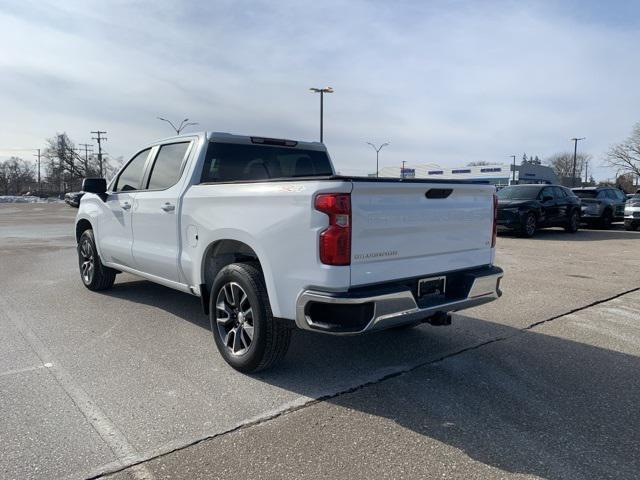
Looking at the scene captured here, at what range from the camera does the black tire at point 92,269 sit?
6.64 m

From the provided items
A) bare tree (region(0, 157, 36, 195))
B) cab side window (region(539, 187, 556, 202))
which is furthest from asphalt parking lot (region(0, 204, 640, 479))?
bare tree (region(0, 157, 36, 195))

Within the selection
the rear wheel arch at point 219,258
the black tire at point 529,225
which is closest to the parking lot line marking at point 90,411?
the rear wheel arch at point 219,258

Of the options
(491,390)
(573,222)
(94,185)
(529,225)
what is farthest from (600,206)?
(94,185)

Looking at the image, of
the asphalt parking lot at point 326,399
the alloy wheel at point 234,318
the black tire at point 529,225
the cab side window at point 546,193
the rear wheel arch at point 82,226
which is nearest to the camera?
the asphalt parking lot at point 326,399

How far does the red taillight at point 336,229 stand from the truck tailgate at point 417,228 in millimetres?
56

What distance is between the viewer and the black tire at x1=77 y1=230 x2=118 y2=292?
664 cm

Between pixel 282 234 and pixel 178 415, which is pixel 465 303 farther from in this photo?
pixel 178 415

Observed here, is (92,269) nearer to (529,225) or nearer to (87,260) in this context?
(87,260)

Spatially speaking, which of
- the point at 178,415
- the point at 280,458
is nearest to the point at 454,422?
the point at 280,458

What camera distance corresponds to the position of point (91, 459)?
2.69 metres

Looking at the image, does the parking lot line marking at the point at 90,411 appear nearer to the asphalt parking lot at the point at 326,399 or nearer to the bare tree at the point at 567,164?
the asphalt parking lot at the point at 326,399

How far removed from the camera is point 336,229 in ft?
10.2

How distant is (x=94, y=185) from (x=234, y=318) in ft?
10.3

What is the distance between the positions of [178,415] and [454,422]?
1768mm
